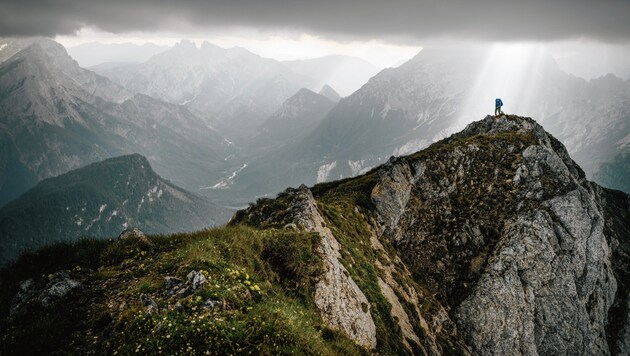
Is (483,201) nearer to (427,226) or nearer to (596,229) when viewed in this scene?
(427,226)

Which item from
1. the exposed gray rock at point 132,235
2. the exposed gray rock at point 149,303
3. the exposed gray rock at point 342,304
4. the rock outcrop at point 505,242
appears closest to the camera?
the exposed gray rock at point 149,303

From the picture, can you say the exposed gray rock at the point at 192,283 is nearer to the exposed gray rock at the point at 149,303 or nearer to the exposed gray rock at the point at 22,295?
the exposed gray rock at the point at 149,303

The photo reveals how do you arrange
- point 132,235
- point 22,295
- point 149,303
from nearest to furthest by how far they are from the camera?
point 149,303 → point 22,295 → point 132,235

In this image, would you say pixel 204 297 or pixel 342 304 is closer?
pixel 204 297

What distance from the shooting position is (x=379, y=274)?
37.3 metres

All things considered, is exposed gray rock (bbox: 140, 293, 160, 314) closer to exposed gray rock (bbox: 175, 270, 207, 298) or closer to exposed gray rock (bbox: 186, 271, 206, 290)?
exposed gray rock (bbox: 175, 270, 207, 298)

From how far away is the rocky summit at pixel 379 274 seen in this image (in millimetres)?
13758

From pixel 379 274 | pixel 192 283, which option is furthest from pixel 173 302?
pixel 379 274

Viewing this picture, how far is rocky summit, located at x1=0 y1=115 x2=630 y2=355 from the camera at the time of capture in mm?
13758

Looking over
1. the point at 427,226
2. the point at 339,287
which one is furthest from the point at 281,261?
the point at 427,226

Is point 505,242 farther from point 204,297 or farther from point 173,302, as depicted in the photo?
point 173,302

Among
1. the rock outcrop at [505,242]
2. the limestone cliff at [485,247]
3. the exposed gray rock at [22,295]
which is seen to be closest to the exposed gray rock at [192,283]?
the exposed gray rock at [22,295]

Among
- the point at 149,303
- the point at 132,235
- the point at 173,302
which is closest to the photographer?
the point at 149,303

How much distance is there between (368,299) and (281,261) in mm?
11404
